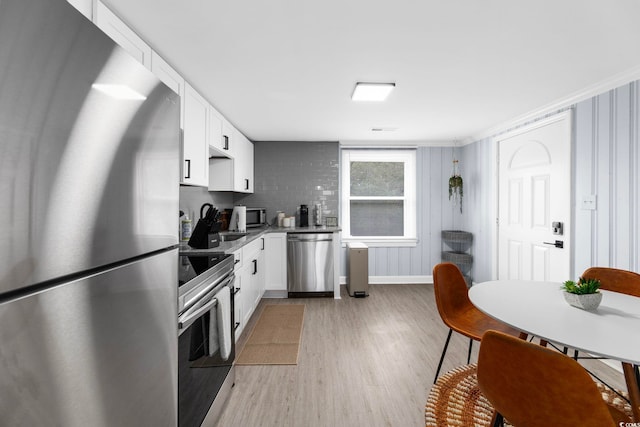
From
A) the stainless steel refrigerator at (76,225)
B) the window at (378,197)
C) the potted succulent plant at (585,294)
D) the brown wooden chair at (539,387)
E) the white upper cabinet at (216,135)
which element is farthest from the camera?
the window at (378,197)

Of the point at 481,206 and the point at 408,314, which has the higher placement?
the point at 481,206

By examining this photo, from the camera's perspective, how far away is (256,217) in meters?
4.52

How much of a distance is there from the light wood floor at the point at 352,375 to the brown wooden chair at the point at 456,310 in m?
0.33

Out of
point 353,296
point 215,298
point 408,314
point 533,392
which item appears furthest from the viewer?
point 353,296

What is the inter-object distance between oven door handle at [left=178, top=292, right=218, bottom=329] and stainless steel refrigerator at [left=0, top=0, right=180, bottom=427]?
0.32 metres

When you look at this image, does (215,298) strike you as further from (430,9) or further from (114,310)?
(430,9)

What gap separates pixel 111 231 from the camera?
0.77 meters

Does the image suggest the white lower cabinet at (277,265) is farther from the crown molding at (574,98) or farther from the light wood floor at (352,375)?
the crown molding at (574,98)

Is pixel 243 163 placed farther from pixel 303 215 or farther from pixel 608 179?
pixel 608 179

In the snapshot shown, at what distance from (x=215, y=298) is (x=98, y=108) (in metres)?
1.27

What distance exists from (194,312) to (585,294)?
1.89 meters

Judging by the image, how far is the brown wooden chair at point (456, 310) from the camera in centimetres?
191

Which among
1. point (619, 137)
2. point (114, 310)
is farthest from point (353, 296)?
point (114, 310)

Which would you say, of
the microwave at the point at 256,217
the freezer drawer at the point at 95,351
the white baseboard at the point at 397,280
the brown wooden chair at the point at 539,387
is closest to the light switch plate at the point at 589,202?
the brown wooden chair at the point at 539,387
